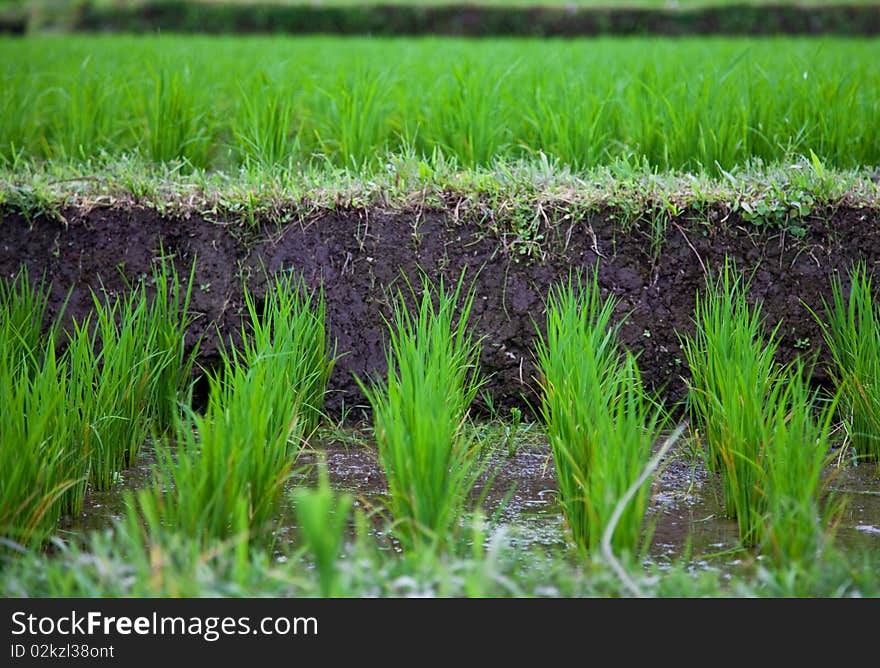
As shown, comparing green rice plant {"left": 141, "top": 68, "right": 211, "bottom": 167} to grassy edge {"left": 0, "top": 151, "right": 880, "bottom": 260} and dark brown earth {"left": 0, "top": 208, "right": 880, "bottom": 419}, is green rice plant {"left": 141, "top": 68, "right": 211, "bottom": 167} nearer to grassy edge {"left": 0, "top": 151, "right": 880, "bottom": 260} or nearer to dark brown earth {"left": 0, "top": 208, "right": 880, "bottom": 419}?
grassy edge {"left": 0, "top": 151, "right": 880, "bottom": 260}

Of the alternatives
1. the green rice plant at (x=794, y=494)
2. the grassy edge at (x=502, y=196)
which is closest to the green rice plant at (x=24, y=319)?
the grassy edge at (x=502, y=196)

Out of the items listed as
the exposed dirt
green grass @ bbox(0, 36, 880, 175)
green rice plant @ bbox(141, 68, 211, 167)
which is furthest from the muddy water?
the exposed dirt

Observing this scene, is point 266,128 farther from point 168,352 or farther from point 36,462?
point 36,462

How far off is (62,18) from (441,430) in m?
12.9

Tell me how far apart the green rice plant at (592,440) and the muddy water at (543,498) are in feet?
0.28

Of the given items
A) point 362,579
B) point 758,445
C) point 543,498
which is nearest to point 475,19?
point 543,498

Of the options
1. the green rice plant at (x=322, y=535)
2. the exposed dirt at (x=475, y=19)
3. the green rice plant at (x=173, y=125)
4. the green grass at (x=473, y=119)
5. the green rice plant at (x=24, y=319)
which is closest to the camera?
the green rice plant at (x=322, y=535)

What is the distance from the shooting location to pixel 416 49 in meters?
6.91

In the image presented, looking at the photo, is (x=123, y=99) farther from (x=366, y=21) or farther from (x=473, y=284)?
(x=366, y=21)

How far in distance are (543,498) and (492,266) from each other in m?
0.95

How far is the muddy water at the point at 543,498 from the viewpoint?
6.65 ft

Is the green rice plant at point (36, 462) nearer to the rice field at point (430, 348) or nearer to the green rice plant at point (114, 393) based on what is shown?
the rice field at point (430, 348)

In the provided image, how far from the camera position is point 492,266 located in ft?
9.80
